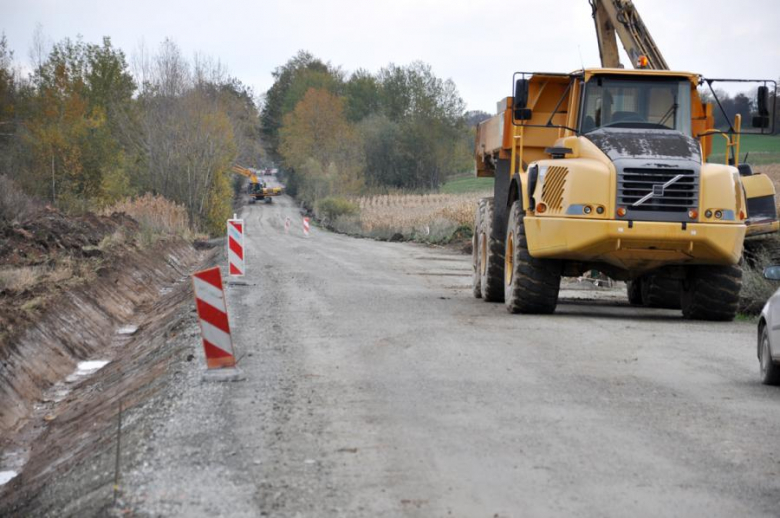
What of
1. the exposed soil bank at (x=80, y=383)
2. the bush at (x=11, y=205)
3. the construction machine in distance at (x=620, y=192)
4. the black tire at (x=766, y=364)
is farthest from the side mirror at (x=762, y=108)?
the bush at (x=11, y=205)

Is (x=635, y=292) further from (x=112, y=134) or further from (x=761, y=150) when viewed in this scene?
(x=761, y=150)

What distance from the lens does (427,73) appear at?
104m

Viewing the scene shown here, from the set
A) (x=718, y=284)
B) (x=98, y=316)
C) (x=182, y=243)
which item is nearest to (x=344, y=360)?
(x=718, y=284)

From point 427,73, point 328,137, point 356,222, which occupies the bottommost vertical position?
point 356,222

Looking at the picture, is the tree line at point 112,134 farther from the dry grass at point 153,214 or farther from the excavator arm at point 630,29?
the excavator arm at point 630,29

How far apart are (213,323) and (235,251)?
10.2m

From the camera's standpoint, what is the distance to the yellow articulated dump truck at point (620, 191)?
12469 mm

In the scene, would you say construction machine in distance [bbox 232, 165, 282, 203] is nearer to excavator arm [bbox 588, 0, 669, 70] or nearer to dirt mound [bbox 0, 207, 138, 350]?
dirt mound [bbox 0, 207, 138, 350]

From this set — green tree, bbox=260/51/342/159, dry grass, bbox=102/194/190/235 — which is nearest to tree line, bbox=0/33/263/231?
dry grass, bbox=102/194/190/235

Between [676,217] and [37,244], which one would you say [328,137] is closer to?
[37,244]

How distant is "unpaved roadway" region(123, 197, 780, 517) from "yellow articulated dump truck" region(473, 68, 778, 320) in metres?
0.83

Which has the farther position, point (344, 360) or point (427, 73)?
point (427, 73)

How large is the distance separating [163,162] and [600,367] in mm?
44802

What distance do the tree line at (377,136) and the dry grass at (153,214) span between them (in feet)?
137
